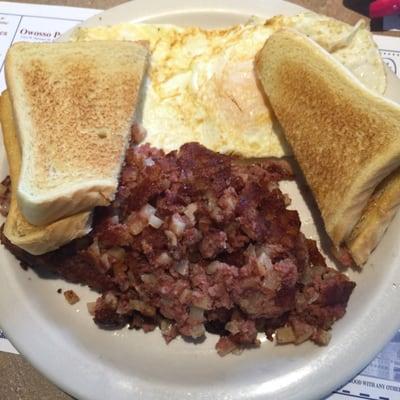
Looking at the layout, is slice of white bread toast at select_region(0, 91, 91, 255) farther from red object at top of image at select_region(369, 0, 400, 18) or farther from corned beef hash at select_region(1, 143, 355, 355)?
red object at top of image at select_region(369, 0, 400, 18)

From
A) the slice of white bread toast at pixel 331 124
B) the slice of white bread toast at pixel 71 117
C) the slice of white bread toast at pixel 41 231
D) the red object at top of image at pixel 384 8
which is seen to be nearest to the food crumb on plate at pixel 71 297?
the slice of white bread toast at pixel 41 231

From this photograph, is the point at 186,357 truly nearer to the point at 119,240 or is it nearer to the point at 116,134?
the point at 119,240

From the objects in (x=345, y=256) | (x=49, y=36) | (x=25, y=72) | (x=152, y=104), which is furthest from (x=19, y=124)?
(x=345, y=256)

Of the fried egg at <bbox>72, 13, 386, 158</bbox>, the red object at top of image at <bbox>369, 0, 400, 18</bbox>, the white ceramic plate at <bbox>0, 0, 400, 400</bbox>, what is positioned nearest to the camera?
the white ceramic plate at <bbox>0, 0, 400, 400</bbox>

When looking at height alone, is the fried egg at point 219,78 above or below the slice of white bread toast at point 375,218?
above

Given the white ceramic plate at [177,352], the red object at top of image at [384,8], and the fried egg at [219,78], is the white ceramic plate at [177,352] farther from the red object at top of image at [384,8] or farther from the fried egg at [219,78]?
the red object at top of image at [384,8]

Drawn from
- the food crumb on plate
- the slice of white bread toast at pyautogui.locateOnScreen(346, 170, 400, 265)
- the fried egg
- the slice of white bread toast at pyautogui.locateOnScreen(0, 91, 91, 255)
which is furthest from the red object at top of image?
the food crumb on plate
